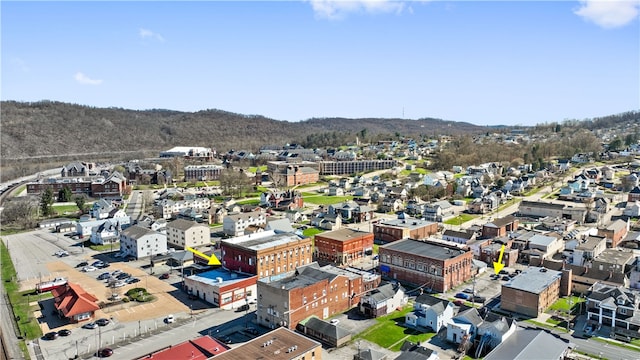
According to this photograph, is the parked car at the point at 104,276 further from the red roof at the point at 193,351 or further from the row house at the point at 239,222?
the red roof at the point at 193,351

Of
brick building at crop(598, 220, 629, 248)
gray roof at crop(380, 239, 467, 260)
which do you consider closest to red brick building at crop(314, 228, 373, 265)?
gray roof at crop(380, 239, 467, 260)

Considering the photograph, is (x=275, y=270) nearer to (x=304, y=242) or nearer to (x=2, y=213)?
(x=304, y=242)

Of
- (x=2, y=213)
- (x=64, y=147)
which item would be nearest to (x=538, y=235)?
(x=2, y=213)

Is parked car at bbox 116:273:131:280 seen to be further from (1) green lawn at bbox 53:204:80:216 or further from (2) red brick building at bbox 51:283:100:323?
(1) green lawn at bbox 53:204:80:216

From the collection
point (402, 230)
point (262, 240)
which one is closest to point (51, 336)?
point (262, 240)

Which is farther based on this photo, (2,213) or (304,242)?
(2,213)

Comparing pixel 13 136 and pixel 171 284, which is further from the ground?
pixel 13 136

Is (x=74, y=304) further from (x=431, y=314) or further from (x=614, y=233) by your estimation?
(x=614, y=233)
